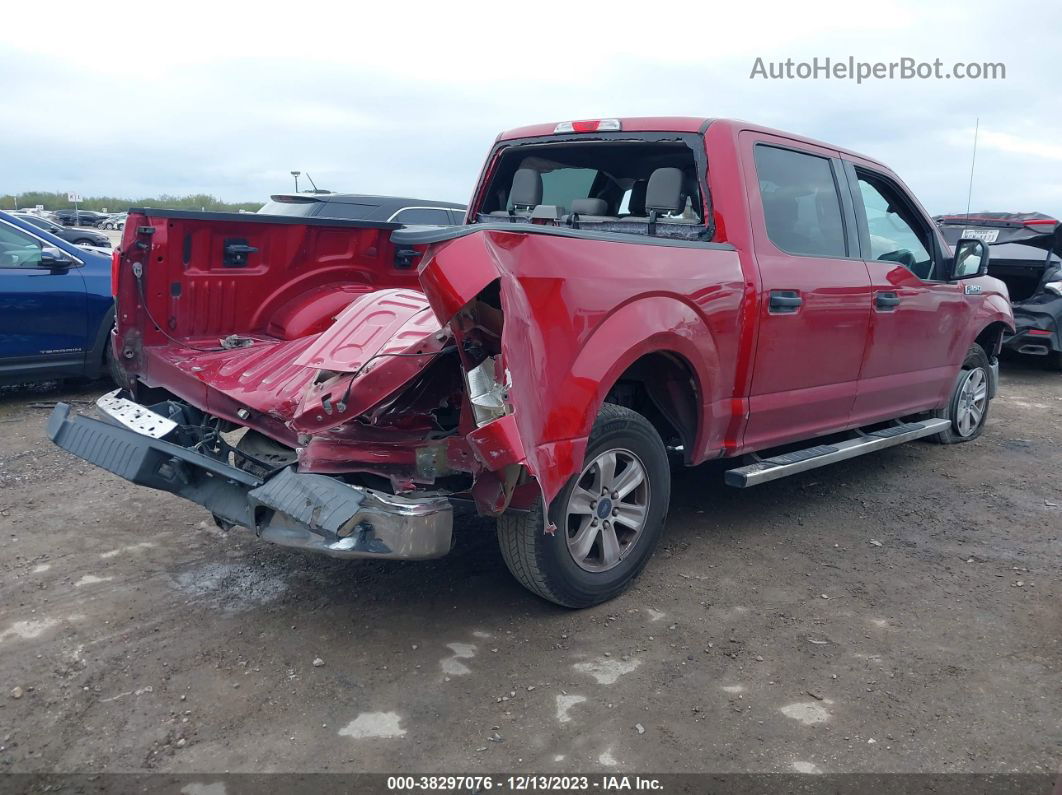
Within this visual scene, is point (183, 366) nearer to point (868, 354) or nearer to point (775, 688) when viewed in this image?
point (775, 688)

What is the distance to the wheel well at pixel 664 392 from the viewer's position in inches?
Answer: 153

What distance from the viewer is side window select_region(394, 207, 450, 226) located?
9562 mm

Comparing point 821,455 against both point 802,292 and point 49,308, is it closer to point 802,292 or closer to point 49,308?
point 802,292

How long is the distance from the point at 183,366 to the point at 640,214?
2.50 m

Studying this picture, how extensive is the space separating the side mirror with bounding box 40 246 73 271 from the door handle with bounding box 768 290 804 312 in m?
5.63

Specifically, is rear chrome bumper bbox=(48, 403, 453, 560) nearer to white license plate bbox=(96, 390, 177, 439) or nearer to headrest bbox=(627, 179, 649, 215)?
white license plate bbox=(96, 390, 177, 439)

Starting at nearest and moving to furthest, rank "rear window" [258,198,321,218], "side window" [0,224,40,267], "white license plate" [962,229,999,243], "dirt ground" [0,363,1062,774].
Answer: "dirt ground" [0,363,1062,774] → "side window" [0,224,40,267] → "rear window" [258,198,321,218] → "white license plate" [962,229,999,243]

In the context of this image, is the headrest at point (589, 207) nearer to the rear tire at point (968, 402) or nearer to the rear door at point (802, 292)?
the rear door at point (802, 292)

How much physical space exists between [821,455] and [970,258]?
2064 millimetres

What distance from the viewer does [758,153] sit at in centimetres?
425

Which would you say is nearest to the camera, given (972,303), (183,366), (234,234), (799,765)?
(799,765)

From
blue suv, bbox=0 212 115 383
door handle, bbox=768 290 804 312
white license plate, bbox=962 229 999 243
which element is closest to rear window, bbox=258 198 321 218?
blue suv, bbox=0 212 115 383

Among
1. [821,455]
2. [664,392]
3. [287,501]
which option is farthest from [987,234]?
[287,501]

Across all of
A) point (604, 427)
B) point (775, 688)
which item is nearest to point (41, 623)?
point (604, 427)
